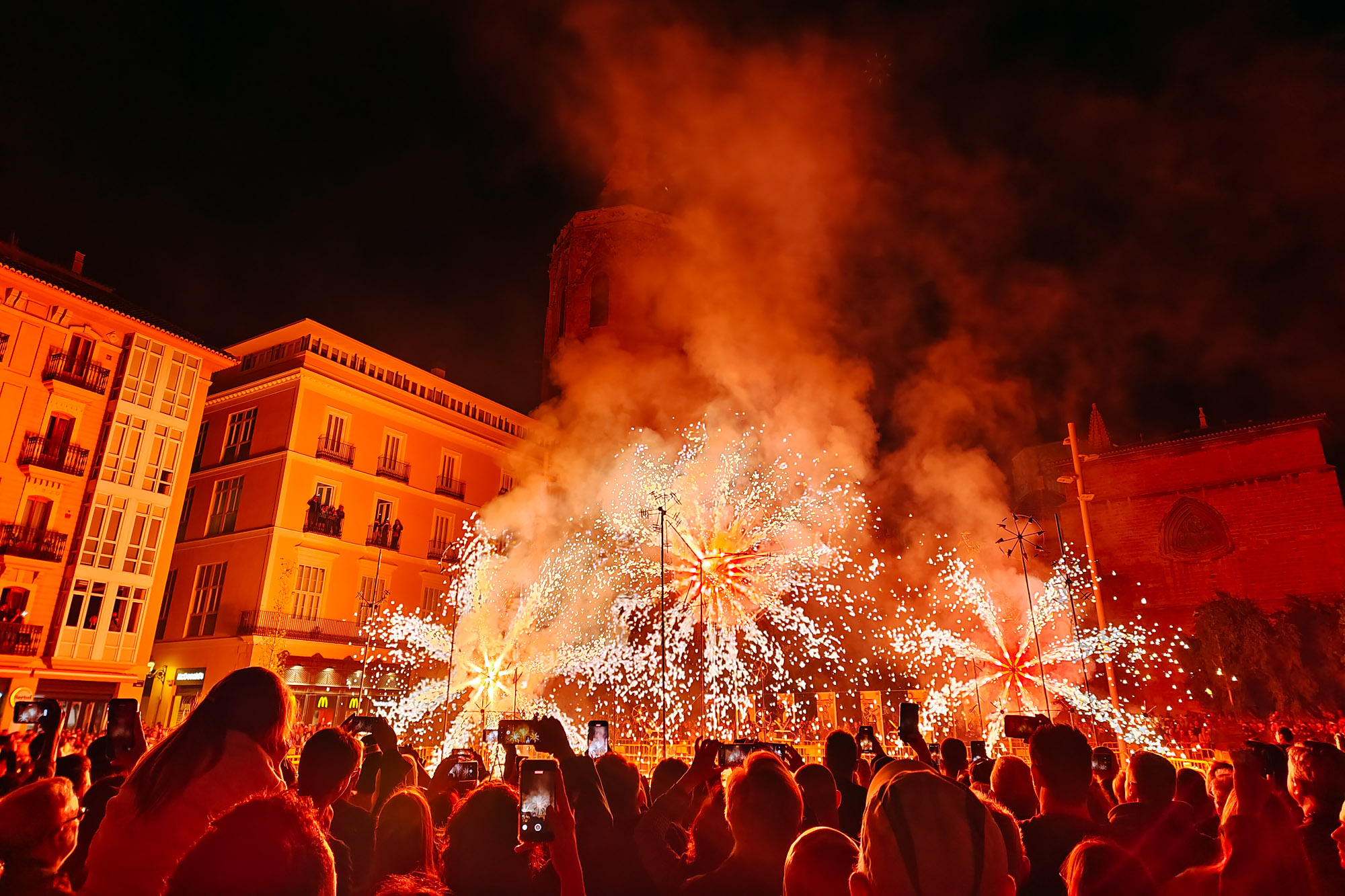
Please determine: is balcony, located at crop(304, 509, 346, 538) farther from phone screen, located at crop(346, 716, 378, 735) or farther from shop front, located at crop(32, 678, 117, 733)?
phone screen, located at crop(346, 716, 378, 735)

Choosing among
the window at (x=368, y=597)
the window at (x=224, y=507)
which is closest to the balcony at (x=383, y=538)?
the window at (x=368, y=597)

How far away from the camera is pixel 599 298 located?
3519cm

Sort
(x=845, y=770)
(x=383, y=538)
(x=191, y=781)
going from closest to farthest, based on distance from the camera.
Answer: (x=191, y=781) < (x=845, y=770) < (x=383, y=538)

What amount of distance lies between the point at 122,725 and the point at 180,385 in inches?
957

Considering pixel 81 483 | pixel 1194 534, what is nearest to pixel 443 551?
pixel 81 483

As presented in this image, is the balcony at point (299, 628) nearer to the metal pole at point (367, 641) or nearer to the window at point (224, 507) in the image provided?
the metal pole at point (367, 641)

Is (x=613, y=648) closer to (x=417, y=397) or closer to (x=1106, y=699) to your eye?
(x=417, y=397)

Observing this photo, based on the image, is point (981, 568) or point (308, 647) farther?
point (981, 568)

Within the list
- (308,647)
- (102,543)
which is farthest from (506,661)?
(102,543)

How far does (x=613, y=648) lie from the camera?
25.7m

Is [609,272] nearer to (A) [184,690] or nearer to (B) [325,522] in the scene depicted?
(B) [325,522]

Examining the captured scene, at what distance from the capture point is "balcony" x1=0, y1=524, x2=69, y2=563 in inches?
792

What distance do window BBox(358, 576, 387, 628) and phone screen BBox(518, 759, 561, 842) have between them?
25605mm

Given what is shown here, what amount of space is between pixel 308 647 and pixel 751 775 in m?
25.2
